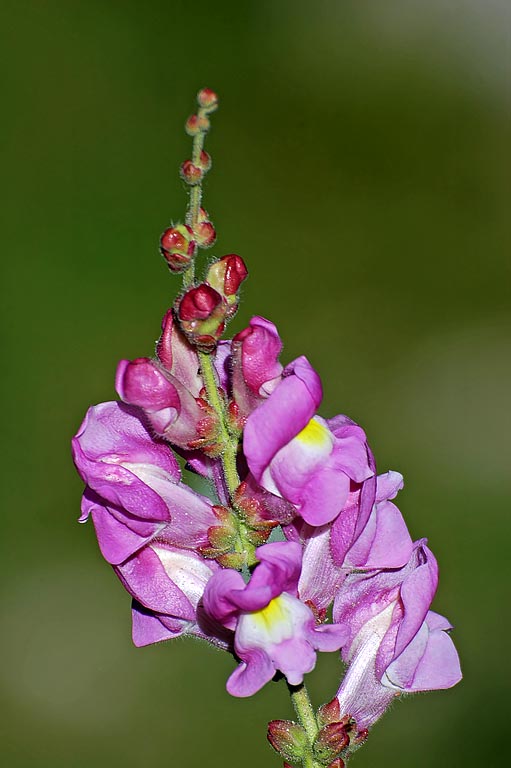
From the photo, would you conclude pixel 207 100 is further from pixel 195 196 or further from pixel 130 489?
pixel 130 489

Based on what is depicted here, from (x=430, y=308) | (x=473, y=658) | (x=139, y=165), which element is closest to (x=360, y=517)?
(x=473, y=658)

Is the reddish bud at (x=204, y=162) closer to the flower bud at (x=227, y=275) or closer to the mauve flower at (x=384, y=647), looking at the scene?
the flower bud at (x=227, y=275)

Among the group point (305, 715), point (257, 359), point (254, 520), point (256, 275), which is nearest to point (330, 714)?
point (305, 715)

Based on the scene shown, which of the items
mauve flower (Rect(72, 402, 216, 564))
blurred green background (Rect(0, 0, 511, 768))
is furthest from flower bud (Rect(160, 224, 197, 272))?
blurred green background (Rect(0, 0, 511, 768))

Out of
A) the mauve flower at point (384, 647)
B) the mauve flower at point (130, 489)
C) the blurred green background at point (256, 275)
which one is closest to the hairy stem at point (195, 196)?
the mauve flower at point (130, 489)

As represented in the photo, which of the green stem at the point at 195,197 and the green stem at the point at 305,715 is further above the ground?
the green stem at the point at 195,197

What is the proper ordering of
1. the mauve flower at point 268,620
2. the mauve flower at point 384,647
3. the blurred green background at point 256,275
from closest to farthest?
1. the mauve flower at point 268,620
2. the mauve flower at point 384,647
3. the blurred green background at point 256,275

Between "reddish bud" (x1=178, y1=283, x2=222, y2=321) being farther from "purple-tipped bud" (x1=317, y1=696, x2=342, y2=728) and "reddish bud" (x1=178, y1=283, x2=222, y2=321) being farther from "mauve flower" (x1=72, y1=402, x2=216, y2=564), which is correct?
"purple-tipped bud" (x1=317, y1=696, x2=342, y2=728)

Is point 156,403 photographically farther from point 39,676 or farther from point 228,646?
point 39,676
